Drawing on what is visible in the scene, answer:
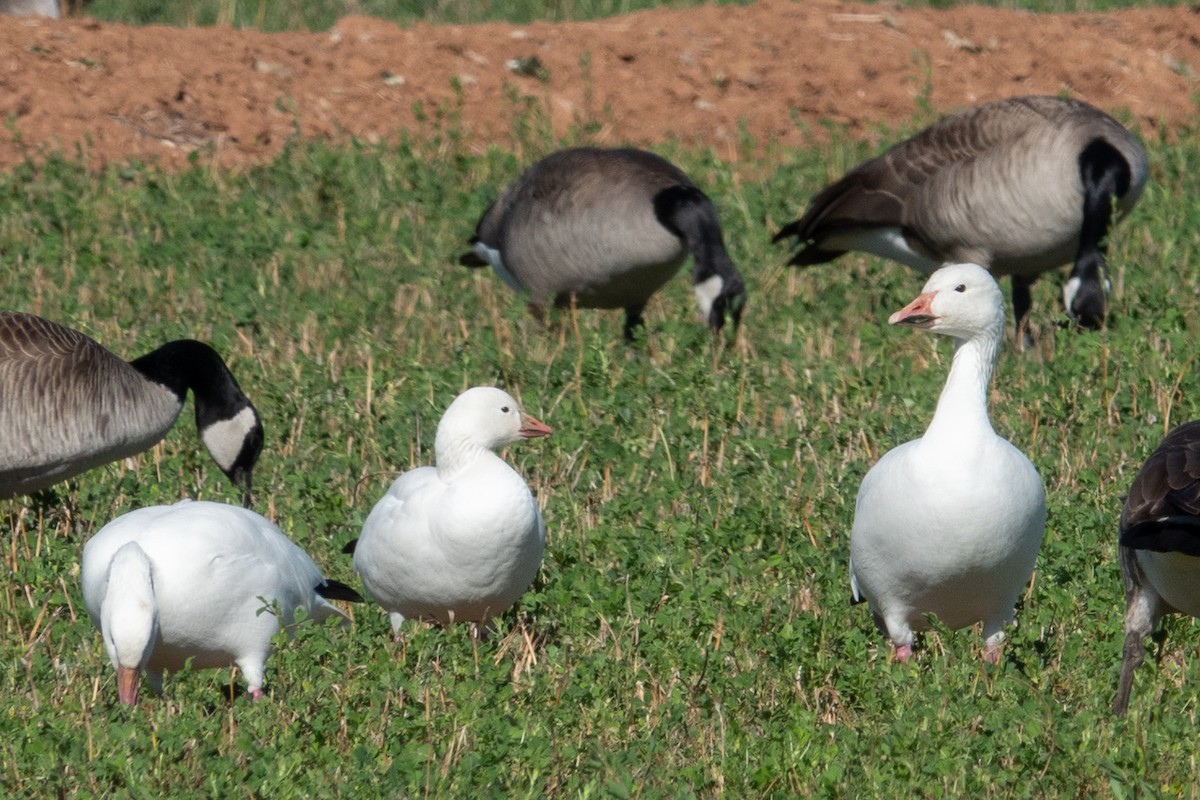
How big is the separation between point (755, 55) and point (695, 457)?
951cm

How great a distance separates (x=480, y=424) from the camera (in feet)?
21.8

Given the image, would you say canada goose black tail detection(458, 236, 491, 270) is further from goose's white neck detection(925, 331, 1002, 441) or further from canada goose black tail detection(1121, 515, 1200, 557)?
canada goose black tail detection(1121, 515, 1200, 557)

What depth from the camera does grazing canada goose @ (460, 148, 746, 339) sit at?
11.3m

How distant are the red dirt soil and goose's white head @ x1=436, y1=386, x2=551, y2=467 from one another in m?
8.81

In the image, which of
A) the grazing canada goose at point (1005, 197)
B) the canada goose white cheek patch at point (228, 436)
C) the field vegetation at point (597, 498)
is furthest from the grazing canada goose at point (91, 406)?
the grazing canada goose at point (1005, 197)

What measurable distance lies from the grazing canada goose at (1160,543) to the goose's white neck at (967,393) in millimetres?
543

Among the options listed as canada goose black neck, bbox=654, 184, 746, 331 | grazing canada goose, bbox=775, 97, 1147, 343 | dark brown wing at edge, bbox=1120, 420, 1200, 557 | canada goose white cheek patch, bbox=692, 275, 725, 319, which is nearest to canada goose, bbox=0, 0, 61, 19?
canada goose black neck, bbox=654, 184, 746, 331

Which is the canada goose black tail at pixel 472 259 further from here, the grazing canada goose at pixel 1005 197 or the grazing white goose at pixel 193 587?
the grazing white goose at pixel 193 587

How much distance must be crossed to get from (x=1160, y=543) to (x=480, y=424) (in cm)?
249

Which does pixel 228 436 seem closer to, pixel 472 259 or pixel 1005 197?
pixel 472 259

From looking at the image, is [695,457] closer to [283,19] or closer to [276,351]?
[276,351]

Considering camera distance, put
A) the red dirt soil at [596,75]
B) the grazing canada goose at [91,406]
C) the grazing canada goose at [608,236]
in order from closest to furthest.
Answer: the grazing canada goose at [91,406] < the grazing canada goose at [608,236] < the red dirt soil at [596,75]

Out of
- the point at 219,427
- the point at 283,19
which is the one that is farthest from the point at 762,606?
the point at 283,19

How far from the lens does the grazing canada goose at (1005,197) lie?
10.9 metres
